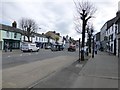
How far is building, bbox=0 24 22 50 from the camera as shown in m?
62.7

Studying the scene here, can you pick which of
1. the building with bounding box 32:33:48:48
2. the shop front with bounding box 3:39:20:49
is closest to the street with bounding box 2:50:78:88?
the shop front with bounding box 3:39:20:49

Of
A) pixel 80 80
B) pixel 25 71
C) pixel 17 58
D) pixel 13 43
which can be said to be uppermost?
pixel 13 43

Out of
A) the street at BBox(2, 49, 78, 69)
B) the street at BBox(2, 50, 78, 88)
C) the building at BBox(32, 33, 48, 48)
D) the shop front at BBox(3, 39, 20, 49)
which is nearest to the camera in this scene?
the street at BBox(2, 50, 78, 88)

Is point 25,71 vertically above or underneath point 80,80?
above

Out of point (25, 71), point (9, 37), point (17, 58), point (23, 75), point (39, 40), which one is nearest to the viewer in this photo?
point (23, 75)

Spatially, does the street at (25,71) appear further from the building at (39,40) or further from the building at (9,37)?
the building at (39,40)

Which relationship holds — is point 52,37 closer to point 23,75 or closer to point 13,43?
point 13,43

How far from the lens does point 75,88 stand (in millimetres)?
9898

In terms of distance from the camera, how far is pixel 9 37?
6738 centimetres

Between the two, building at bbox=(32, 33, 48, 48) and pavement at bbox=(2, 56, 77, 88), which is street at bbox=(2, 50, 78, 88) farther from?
Answer: building at bbox=(32, 33, 48, 48)

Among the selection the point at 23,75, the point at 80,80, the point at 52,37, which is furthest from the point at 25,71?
the point at 52,37

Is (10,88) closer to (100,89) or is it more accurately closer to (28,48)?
(100,89)

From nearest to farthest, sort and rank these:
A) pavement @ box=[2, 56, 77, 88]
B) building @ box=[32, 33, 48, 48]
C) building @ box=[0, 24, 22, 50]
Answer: pavement @ box=[2, 56, 77, 88]
building @ box=[0, 24, 22, 50]
building @ box=[32, 33, 48, 48]

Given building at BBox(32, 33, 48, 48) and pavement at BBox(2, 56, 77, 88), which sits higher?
building at BBox(32, 33, 48, 48)
